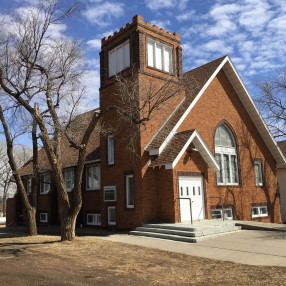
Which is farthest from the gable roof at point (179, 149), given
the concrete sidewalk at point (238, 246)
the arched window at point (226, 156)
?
the concrete sidewalk at point (238, 246)

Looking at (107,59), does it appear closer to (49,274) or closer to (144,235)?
(144,235)

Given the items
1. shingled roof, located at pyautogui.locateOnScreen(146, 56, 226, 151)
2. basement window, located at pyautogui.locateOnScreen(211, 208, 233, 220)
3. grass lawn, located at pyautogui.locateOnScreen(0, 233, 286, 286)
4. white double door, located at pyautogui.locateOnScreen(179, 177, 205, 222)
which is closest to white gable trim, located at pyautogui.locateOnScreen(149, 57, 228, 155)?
shingled roof, located at pyautogui.locateOnScreen(146, 56, 226, 151)

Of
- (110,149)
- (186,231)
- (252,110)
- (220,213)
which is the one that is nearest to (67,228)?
(186,231)

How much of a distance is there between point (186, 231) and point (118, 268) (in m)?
5.17

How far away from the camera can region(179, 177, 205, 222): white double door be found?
16050mm

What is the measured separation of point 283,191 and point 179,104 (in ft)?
40.1

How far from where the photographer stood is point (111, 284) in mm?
7195

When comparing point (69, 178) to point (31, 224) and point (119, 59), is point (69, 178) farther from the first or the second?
point (119, 59)

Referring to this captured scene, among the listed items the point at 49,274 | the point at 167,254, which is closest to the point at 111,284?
the point at 49,274

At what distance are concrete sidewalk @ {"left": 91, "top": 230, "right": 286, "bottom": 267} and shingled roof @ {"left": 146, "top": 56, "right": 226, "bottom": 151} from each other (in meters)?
4.77

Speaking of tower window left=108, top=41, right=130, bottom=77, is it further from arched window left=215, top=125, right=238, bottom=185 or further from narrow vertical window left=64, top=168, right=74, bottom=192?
narrow vertical window left=64, top=168, right=74, bottom=192

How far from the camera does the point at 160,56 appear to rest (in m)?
18.7

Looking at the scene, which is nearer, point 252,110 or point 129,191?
point 129,191

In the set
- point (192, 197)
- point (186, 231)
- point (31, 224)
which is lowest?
point (186, 231)
